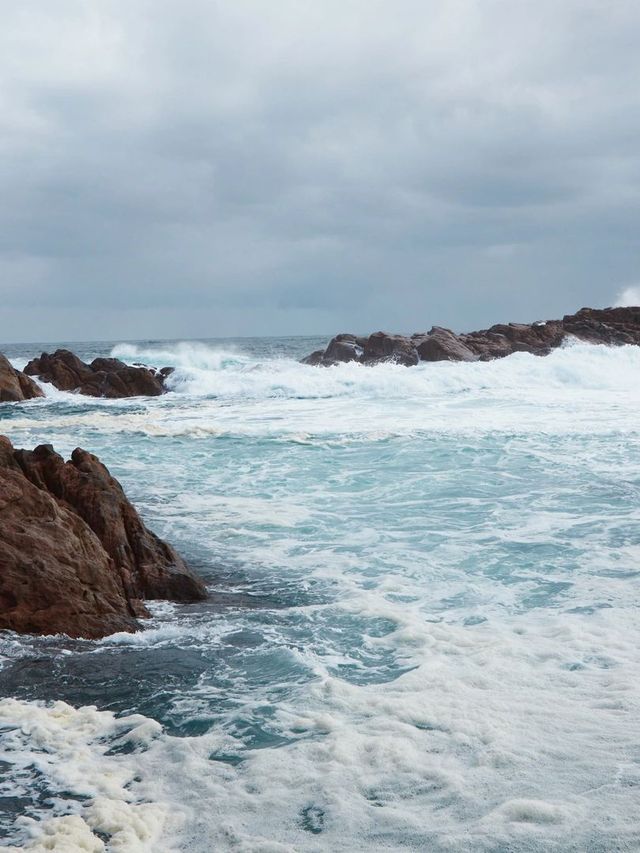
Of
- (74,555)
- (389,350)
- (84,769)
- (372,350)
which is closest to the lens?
(84,769)

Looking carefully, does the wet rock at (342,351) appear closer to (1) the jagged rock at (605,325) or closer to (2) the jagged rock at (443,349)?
(2) the jagged rock at (443,349)

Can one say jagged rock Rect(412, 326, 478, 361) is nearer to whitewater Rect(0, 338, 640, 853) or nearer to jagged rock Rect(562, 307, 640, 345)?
jagged rock Rect(562, 307, 640, 345)

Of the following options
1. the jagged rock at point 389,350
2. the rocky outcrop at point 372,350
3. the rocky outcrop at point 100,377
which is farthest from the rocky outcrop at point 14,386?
the jagged rock at point 389,350

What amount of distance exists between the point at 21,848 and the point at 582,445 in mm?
12546

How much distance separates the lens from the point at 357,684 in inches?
186

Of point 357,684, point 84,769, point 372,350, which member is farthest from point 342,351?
point 84,769

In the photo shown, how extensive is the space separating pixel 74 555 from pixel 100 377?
26085mm

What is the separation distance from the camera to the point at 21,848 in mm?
3027

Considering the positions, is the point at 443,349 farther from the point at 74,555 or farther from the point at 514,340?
the point at 74,555

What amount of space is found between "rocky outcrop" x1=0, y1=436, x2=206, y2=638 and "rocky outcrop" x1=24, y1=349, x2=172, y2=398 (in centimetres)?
2314

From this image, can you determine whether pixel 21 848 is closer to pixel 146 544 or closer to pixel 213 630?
pixel 213 630

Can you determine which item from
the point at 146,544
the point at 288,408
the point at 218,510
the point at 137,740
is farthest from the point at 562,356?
the point at 137,740

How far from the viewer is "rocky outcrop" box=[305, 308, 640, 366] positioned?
36469 mm

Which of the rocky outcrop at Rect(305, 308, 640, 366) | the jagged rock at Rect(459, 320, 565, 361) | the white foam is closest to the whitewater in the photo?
the white foam
